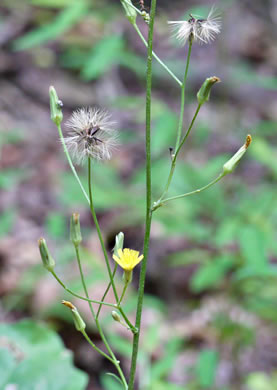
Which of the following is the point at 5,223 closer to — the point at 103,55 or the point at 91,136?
the point at 103,55

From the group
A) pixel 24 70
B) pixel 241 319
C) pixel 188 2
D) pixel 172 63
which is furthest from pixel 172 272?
pixel 188 2

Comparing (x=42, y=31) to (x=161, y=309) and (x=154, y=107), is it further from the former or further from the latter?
(x=161, y=309)

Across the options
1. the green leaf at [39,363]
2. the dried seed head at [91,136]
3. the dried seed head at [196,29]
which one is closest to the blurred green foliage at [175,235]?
the green leaf at [39,363]

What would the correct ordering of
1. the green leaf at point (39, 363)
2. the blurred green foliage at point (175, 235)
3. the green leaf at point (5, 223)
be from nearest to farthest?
the green leaf at point (39, 363), the blurred green foliage at point (175, 235), the green leaf at point (5, 223)

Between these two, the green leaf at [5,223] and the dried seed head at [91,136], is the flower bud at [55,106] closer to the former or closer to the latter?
the dried seed head at [91,136]

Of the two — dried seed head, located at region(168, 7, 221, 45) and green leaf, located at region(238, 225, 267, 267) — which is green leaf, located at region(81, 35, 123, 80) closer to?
green leaf, located at region(238, 225, 267, 267)

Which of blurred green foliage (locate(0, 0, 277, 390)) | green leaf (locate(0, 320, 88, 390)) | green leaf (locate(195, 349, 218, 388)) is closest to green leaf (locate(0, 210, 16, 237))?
blurred green foliage (locate(0, 0, 277, 390))
